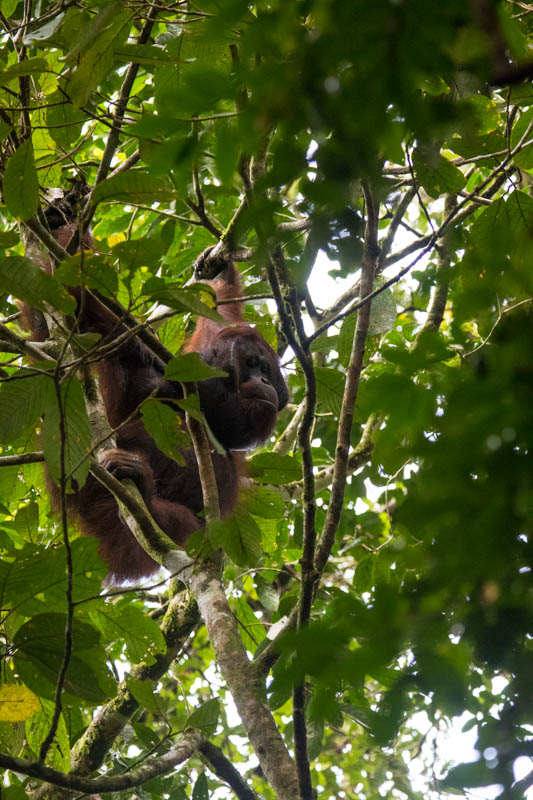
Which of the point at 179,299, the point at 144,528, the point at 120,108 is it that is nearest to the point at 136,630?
the point at 144,528

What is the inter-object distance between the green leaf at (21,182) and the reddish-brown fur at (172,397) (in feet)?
4.97

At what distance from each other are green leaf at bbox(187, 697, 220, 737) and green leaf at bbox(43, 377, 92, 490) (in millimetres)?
1164

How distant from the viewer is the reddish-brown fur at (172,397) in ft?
13.6

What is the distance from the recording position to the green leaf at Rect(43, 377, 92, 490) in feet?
7.43

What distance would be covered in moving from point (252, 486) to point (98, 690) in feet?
7.33

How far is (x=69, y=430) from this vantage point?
2322mm

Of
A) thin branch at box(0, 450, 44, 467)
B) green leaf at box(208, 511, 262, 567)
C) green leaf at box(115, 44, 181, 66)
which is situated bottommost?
green leaf at box(208, 511, 262, 567)

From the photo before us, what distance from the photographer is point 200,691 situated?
6688mm

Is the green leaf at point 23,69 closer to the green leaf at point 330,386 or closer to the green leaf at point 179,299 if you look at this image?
the green leaf at point 179,299

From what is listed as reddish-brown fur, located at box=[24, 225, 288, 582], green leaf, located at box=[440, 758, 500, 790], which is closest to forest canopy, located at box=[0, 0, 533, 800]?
green leaf, located at box=[440, 758, 500, 790]

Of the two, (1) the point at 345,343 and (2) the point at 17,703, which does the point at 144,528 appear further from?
(1) the point at 345,343

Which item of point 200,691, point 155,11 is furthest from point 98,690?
point 200,691

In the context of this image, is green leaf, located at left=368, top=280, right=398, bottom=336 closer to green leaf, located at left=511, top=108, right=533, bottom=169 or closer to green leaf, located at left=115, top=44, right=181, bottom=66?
green leaf, located at left=511, top=108, right=533, bottom=169

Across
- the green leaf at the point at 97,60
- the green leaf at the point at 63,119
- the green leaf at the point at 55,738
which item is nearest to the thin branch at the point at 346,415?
the green leaf at the point at 97,60
